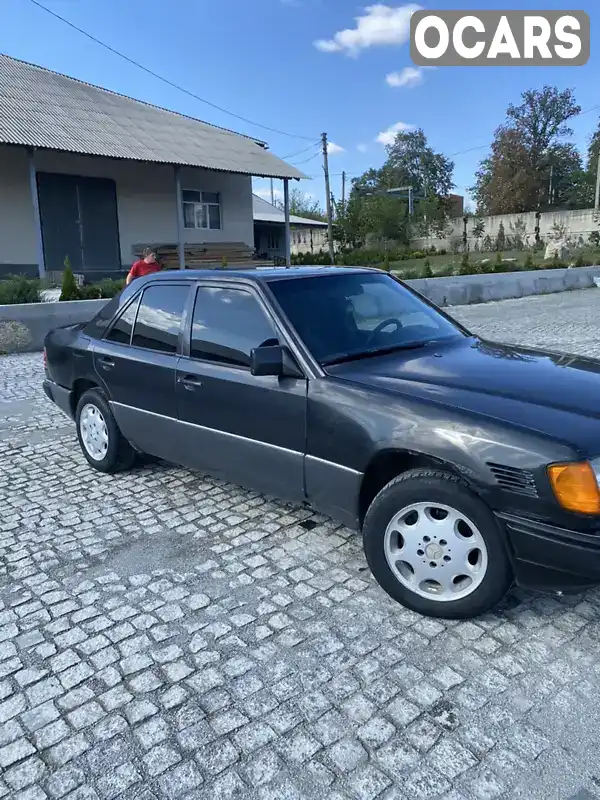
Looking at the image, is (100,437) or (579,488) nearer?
(579,488)

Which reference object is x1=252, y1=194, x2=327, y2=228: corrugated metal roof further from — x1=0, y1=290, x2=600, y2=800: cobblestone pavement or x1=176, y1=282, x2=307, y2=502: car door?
x1=0, y1=290, x2=600, y2=800: cobblestone pavement

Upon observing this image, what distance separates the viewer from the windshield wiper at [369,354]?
3299 millimetres

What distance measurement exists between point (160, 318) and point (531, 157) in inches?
2768

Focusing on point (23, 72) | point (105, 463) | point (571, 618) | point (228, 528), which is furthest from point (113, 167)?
point (571, 618)

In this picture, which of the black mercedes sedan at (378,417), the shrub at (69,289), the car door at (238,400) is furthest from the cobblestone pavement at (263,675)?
the shrub at (69,289)

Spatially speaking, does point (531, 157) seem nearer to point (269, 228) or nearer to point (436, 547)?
point (269, 228)

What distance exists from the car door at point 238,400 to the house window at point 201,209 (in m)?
21.2

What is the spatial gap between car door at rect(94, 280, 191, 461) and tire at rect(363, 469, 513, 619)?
69.6 inches

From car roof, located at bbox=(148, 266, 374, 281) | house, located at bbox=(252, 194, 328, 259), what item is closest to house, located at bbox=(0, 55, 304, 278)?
house, located at bbox=(252, 194, 328, 259)

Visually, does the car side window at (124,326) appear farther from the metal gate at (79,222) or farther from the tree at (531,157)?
the tree at (531,157)

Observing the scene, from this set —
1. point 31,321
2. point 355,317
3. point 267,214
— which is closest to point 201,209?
point 267,214

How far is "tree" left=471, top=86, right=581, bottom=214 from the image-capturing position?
64.0 m

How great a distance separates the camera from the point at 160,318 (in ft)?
14.0

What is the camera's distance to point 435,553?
2.74 meters
